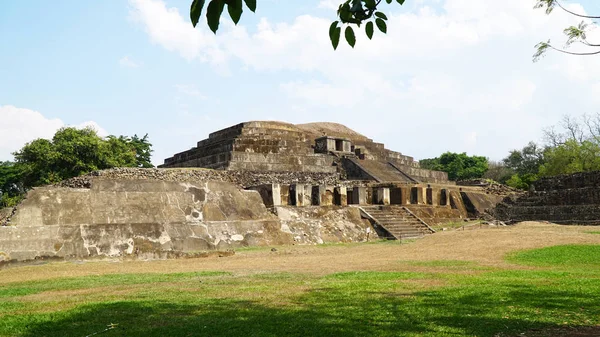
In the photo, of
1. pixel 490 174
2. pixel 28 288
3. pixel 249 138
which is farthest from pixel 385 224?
pixel 490 174

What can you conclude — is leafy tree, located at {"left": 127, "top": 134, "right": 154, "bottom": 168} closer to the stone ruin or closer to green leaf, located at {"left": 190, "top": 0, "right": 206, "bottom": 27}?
the stone ruin

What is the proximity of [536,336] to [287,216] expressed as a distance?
1296 centimetres

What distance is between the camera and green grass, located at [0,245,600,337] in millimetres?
4781

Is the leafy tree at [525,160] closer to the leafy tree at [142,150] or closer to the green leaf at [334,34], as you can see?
the leafy tree at [142,150]

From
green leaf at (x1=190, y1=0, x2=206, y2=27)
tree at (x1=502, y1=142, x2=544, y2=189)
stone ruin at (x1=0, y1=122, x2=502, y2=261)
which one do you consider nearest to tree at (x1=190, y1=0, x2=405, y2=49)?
green leaf at (x1=190, y1=0, x2=206, y2=27)

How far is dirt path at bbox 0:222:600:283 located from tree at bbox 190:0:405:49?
258 inches

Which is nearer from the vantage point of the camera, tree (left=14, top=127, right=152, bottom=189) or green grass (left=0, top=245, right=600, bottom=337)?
green grass (left=0, top=245, right=600, bottom=337)

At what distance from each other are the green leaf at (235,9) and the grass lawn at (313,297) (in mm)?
2850

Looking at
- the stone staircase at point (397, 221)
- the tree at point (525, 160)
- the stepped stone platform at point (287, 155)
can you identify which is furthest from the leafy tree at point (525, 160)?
the stone staircase at point (397, 221)

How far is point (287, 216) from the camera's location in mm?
17125

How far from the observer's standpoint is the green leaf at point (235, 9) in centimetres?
254

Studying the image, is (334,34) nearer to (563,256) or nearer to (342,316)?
(342,316)

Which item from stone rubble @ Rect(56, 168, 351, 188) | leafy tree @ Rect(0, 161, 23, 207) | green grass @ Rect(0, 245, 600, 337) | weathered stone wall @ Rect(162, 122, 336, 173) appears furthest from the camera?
leafy tree @ Rect(0, 161, 23, 207)

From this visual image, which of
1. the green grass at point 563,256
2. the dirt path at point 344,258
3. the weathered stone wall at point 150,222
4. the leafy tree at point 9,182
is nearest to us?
the dirt path at point 344,258
